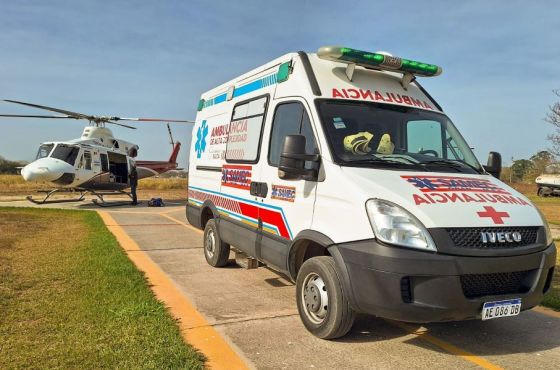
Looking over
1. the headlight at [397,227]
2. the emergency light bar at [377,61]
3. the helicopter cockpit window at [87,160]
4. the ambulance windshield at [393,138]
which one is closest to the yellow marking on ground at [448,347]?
the headlight at [397,227]

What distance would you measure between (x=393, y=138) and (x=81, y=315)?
378cm

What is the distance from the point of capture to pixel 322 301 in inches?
166

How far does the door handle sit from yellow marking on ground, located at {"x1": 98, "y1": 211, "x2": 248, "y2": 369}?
1.53m

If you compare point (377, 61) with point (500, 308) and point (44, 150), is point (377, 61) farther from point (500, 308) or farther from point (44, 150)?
point (44, 150)

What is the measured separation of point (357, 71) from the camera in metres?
5.14

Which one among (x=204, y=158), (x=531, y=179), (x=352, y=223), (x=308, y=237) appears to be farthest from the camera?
(x=531, y=179)

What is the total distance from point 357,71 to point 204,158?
352 cm

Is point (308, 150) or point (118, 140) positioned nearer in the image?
point (308, 150)

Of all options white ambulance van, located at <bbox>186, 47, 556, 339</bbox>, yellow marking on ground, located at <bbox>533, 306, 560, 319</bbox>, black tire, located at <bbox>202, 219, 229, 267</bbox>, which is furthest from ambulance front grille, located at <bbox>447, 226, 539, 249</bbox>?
black tire, located at <bbox>202, 219, 229, 267</bbox>

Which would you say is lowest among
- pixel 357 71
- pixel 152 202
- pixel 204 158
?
pixel 152 202

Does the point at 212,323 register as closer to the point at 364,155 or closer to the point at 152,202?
the point at 364,155

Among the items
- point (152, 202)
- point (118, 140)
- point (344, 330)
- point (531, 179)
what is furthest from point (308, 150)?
point (531, 179)

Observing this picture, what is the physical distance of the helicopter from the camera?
1788 cm

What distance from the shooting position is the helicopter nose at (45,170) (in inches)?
691
